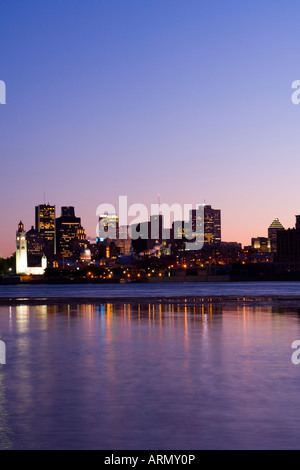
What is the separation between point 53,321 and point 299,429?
123 feet

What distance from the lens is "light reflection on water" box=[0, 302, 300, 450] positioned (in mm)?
15109

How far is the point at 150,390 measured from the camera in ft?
69.1

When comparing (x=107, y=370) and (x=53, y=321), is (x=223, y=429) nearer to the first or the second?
(x=107, y=370)

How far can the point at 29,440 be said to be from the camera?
48.7 ft

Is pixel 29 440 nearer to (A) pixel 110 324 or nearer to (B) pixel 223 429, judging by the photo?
(B) pixel 223 429

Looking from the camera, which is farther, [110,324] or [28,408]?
[110,324]

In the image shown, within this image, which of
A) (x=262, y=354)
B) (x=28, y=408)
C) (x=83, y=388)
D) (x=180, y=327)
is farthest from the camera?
(x=180, y=327)

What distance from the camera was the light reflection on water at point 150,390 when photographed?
49.6 feet

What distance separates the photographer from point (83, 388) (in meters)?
21.5
